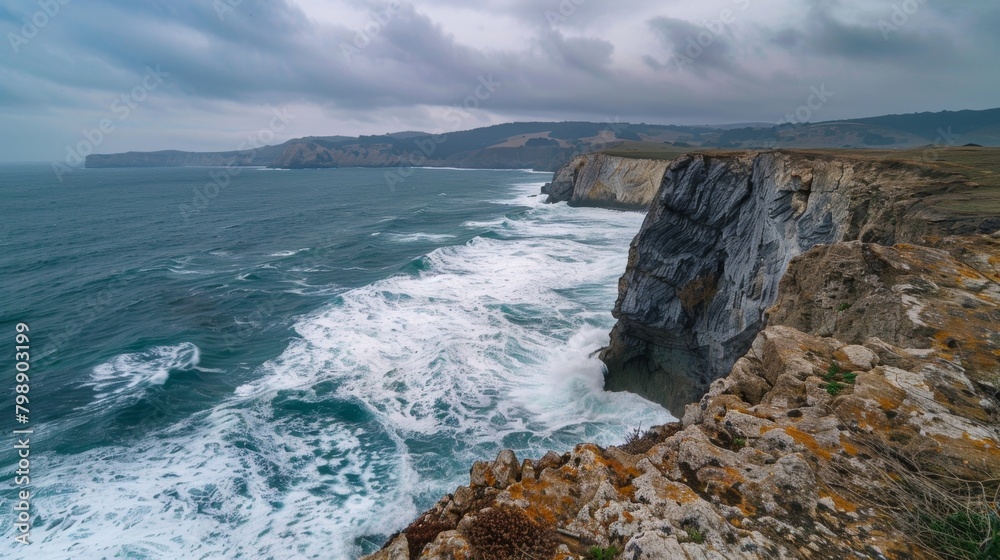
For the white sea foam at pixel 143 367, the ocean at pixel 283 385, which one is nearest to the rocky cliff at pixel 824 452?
the ocean at pixel 283 385

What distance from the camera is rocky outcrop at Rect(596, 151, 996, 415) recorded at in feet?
52.0

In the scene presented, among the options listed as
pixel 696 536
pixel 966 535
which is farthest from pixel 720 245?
pixel 696 536

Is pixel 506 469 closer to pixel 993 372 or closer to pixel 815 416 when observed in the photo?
pixel 815 416

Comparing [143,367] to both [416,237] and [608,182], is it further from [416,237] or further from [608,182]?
[608,182]

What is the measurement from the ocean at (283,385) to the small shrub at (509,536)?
31.6ft

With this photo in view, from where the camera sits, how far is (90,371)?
2319 centimetres

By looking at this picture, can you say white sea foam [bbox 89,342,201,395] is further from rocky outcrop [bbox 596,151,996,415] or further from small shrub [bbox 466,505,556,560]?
small shrub [bbox 466,505,556,560]

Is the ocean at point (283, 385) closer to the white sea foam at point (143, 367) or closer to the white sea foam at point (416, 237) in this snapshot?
the white sea foam at point (143, 367)

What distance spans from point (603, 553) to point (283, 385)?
20.7 m

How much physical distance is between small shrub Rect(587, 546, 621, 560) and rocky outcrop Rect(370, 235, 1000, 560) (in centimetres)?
5

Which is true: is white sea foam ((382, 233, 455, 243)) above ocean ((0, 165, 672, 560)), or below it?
above

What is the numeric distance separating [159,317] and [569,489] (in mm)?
34171

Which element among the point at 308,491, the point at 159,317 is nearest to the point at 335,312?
the point at 159,317

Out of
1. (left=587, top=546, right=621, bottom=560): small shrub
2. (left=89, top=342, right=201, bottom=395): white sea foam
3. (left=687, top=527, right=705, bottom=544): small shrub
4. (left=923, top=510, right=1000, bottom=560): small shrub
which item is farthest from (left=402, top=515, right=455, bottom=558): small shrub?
(left=89, top=342, right=201, bottom=395): white sea foam
